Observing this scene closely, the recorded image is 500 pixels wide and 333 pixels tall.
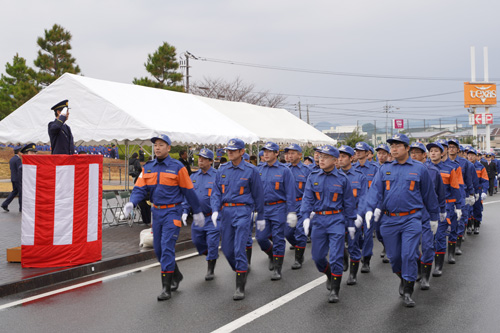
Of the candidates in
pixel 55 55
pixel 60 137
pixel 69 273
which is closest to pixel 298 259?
pixel 69 273

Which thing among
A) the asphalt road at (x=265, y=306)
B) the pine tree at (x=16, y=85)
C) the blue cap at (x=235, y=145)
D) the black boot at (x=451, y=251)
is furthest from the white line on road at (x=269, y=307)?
the pine tree at (x=16, y=85)

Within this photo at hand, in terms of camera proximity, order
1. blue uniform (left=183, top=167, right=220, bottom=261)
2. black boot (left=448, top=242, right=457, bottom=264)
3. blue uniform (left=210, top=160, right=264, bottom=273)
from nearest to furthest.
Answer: blue uniform (left=210, top=160, right=264, bottom=273), blue uniform (left=183, top=167, right=220, bottom=261), black boot (left=448, top=242, right=457, bottom=264)

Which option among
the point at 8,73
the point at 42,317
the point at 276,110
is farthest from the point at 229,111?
the point at 8,73

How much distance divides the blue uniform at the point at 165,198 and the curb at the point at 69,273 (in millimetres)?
1999

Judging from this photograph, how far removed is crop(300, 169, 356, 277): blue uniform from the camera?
609 centimetres

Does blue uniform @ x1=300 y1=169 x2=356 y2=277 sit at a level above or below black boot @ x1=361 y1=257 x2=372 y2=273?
above

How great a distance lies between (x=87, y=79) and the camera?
13.1 metres

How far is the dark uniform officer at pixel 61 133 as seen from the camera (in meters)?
8.38

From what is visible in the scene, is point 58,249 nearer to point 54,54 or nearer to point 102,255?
point 102,255

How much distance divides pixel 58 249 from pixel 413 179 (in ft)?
18.1

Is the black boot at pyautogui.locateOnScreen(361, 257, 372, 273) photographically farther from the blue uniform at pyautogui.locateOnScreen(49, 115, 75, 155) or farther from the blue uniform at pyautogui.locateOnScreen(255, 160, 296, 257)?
the blue uniform at pyautogui.locateOnScreen(49, 115, 75, 155)

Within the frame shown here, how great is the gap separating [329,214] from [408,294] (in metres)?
1.34

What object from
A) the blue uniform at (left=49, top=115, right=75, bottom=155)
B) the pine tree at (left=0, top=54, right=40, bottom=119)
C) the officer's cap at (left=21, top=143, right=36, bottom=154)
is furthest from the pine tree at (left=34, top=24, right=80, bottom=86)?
the blue uniform at (left=49, top=115, right=75, bottom=155)

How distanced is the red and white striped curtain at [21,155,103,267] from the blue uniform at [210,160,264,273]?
263cm
